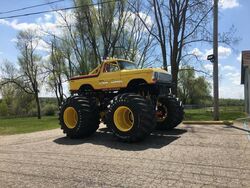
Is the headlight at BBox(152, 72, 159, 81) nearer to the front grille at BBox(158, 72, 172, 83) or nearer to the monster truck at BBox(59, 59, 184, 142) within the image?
the monster truck at BBox(59, 59, 184, 142)

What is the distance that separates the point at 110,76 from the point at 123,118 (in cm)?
187

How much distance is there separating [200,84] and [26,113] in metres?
36.6

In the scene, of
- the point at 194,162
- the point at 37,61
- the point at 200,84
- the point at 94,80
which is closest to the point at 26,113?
the point at 37,61

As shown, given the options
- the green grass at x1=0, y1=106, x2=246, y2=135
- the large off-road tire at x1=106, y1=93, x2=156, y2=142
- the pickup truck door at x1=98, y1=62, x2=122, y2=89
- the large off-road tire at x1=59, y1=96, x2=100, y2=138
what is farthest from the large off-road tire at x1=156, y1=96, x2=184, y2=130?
the green grass at x1=0, y1=106, x2=246, y2=135

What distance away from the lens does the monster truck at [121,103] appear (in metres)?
10.4

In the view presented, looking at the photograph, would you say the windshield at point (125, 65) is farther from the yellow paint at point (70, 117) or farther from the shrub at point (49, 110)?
the shrub at point (49, 110)

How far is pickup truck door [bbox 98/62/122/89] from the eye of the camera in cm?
1213

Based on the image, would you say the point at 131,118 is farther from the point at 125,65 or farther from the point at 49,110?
the point at 49,110

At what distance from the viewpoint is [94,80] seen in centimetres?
1282

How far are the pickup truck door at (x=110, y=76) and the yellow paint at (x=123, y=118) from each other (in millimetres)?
1376

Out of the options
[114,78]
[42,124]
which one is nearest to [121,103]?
[114,78]

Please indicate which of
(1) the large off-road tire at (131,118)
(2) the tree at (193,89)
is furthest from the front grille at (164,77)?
(2) the tree at (193,89)

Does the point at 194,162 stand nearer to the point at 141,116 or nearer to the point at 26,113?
the point at 141,116

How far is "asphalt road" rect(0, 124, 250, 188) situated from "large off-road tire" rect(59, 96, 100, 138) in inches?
14.8
